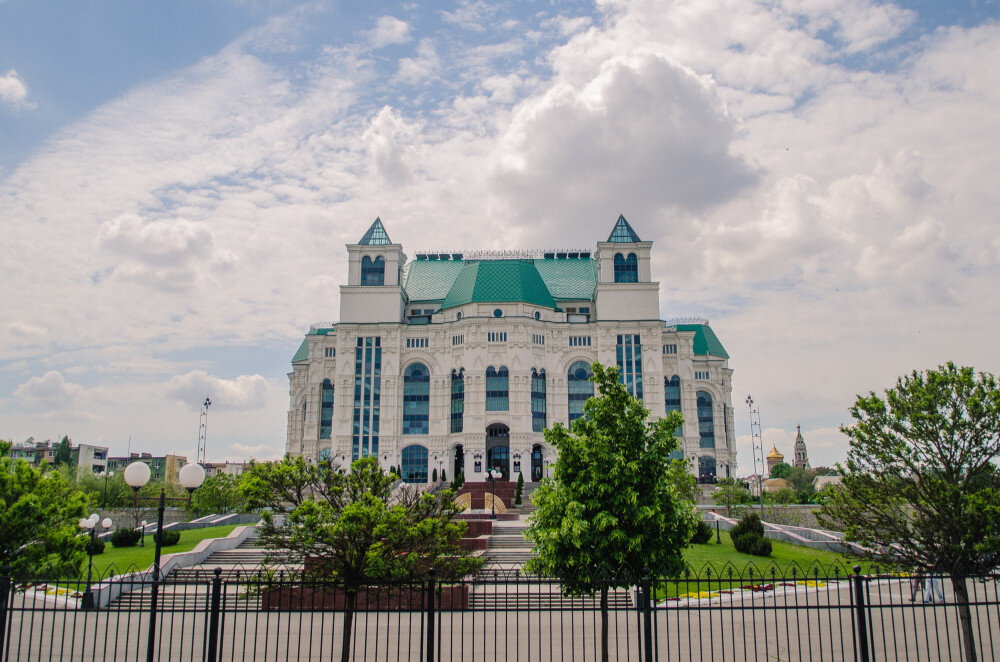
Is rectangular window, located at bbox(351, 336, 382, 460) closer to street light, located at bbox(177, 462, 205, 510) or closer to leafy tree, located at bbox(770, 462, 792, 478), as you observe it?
Result: street light, located at bbox(177, 462, 205, 510)

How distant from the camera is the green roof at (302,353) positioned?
3514 inches

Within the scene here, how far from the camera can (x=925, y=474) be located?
17.8 meters

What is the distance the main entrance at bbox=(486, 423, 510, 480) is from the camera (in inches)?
2958

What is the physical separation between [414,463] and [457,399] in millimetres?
7790

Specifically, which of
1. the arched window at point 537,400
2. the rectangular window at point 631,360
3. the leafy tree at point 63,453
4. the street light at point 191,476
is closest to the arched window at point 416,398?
the arched window at point 537,400

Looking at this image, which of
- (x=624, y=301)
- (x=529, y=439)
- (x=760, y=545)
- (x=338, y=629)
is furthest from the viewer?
(x=624, y=301)

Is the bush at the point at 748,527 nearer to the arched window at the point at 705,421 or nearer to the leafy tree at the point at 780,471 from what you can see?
the arched window at the point at 705,421

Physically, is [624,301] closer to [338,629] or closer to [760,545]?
[760,545]

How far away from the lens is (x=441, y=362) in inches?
3076

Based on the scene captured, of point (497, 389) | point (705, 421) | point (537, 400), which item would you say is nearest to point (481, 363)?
point (497, 389)

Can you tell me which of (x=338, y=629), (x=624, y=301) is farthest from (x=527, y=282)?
(x=338, y=629)

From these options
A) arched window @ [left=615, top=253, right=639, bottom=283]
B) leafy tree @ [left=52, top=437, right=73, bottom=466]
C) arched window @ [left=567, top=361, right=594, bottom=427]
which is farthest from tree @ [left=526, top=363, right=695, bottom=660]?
leafy tree @ [left=52, top=437, right=73, bottom=466]

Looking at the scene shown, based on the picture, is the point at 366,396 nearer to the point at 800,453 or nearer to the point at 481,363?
the point at 481,363

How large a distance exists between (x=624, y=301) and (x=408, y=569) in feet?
217
